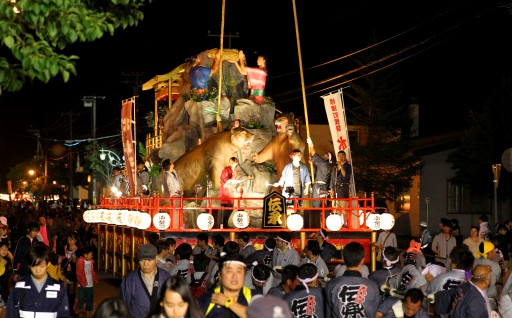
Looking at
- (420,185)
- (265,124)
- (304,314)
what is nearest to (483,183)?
(420,185)

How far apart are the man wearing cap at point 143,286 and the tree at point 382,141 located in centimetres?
3366

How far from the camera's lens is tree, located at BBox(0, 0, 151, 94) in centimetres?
678

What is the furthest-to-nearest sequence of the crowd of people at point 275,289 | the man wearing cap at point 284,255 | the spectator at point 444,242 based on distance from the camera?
the spectator at point 444,242, the man wearing cap at point 284,255, the crowd of people at point 275,289

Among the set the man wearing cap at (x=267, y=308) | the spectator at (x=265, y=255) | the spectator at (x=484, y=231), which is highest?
the spectator at (x=484, y=231)

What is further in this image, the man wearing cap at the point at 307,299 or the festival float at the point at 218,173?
the festival float at the point at 218,173

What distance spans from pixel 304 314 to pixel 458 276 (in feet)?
6.89

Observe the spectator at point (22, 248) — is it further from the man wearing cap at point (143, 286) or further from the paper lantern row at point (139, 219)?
the man wearing cap at point (143, 286)

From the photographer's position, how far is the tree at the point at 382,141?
139 ft

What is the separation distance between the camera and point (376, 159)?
43.2 metres

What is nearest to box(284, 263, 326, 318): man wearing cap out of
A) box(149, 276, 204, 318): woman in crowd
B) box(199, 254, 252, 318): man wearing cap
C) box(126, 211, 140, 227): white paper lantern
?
box(199, 254, 252, 318): man wearing cap

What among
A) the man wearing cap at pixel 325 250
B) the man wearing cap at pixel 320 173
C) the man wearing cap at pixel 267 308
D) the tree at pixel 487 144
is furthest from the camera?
the tree at pixel 487 144

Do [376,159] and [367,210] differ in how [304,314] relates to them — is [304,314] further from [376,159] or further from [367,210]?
[376,159]

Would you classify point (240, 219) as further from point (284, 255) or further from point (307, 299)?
point (307, 299)

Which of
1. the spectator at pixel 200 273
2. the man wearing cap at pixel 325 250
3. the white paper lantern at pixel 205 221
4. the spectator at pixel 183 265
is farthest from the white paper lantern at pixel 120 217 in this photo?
the spectator at pixel 200 273
